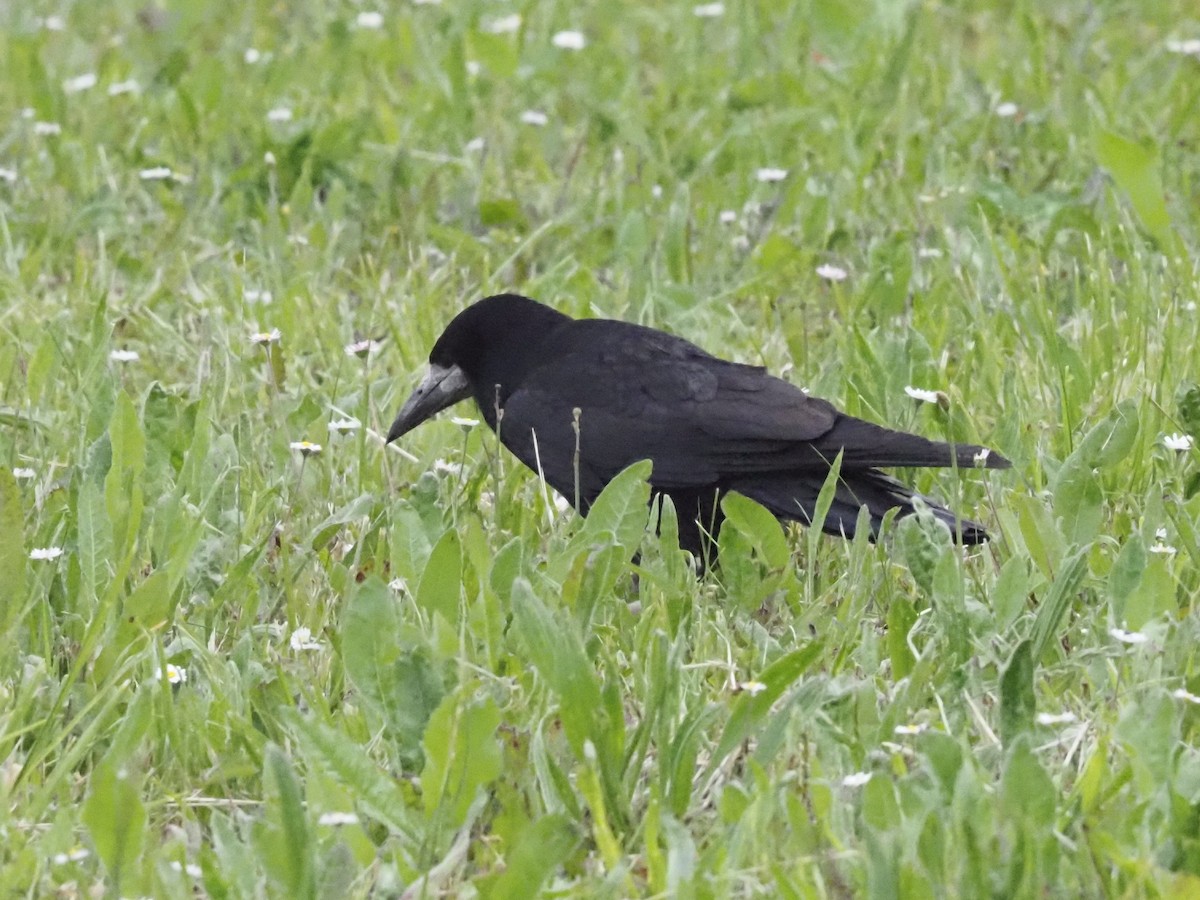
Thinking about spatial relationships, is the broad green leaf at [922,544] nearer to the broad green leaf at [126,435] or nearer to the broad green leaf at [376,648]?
the broad green leaf at [376,648]

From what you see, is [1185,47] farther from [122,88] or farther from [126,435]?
[126,435]

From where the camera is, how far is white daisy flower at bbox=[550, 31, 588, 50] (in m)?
7.04

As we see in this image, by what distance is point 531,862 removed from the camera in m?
2.42

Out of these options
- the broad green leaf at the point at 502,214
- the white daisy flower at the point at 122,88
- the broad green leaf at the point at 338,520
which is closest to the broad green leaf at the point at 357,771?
the broad green leaf at the point at 338,520

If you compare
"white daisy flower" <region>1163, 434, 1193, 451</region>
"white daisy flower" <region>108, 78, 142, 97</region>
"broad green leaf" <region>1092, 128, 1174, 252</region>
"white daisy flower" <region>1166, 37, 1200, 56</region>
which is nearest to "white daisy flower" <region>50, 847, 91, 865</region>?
"white daisy flower" <region>1163, 434, 1193, 451</region>

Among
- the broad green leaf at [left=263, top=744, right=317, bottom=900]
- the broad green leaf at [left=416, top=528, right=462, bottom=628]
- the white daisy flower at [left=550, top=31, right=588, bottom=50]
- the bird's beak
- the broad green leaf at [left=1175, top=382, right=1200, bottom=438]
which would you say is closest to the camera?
the broad green leaf at [left=263, top=744, right=317, bottom=900]

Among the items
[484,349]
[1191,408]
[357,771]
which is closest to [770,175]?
[484,349]

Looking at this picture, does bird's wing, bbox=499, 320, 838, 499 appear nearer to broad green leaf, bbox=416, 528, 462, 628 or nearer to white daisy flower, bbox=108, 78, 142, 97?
broad green leaf, bbox=416, 528, 462, 628

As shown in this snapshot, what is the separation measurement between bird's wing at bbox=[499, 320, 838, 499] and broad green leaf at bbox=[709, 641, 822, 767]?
1.09 metres

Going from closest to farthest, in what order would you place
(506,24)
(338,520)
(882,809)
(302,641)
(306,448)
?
(882,809) → (302,641) → (338,520) → (306,448) → (506,24)

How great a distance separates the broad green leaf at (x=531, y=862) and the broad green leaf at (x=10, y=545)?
43.3 inches

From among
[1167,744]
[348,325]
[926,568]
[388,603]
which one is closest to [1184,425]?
[926,568]

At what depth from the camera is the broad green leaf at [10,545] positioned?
3145mm

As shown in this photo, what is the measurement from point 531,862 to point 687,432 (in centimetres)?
171
